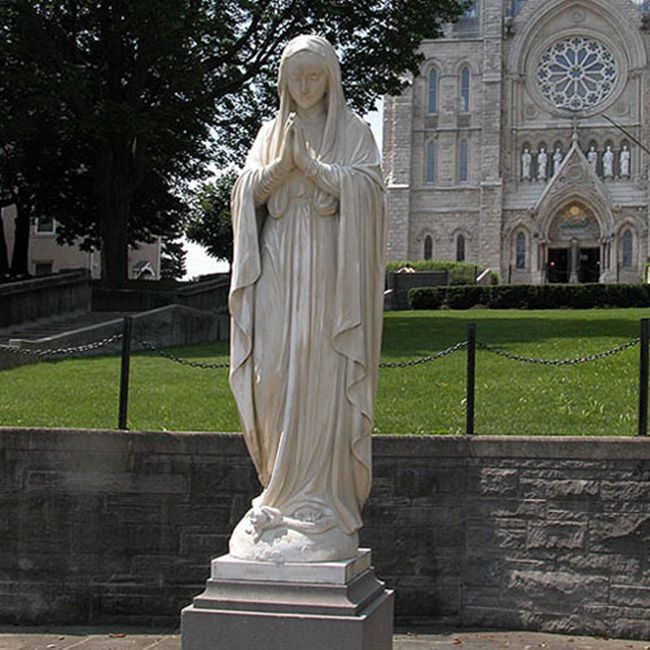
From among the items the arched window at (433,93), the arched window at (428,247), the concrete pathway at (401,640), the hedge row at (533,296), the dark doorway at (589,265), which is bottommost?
the concrete pathway at (401,640)

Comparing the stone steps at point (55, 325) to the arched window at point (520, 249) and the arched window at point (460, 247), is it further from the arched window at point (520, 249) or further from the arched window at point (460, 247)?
the arched window at point (520, 249)

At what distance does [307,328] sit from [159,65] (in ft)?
77.1

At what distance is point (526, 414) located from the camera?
12.6m

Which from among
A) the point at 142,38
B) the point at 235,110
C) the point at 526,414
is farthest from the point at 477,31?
the point at 526,414

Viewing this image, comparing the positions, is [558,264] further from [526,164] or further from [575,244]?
[526,164]

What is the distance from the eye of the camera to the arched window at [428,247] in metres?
67.1

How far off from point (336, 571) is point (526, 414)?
714 cm

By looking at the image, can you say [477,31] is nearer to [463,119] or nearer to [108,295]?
[463,119]

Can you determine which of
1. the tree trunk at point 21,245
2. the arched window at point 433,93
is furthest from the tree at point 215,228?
the tree trunk at point 21,245

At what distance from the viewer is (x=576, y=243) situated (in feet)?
213

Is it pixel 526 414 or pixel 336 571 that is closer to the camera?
pixel 336 571

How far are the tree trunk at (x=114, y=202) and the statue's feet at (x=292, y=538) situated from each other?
2468cm

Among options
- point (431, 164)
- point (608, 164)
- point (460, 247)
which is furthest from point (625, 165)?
point (431, 164)

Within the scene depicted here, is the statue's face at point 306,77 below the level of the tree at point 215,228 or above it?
below
